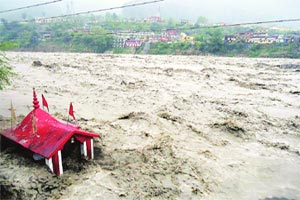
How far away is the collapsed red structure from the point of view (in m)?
5.64

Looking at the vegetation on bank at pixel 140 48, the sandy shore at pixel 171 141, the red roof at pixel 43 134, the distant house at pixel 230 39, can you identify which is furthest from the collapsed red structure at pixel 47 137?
the distant house at pixel 230 39

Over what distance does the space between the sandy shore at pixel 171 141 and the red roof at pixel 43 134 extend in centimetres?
56

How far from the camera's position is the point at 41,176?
229 inches

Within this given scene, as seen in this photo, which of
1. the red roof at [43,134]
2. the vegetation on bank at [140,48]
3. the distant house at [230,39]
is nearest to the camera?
the red roof at [43,134]

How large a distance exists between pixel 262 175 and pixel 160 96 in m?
7.83

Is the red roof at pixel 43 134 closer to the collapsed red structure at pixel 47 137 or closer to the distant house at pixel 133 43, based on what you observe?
the collapsed red structure at pixel 47 137

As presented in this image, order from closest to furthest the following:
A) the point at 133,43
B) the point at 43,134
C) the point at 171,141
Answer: the point at 43,134 < the point at 171,141 < the point at 133,43

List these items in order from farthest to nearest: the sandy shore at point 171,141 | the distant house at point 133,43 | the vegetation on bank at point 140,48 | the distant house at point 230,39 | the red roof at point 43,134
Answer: the distant house at point 133,43
the distant house at point 230,39
the vegetation on bank at point 140,48
the sandy shore at point 171,141
the red roof at point 43,134

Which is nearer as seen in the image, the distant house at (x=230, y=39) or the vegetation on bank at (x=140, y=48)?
the vegetation on bank at (x=140, y=48)

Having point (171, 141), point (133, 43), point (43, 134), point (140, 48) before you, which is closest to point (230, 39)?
point (140, 48)

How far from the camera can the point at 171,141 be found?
854 centimetres

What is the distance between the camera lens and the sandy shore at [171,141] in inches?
238

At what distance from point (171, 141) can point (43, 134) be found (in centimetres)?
393

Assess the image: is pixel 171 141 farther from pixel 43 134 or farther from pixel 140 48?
pixel 140 48
